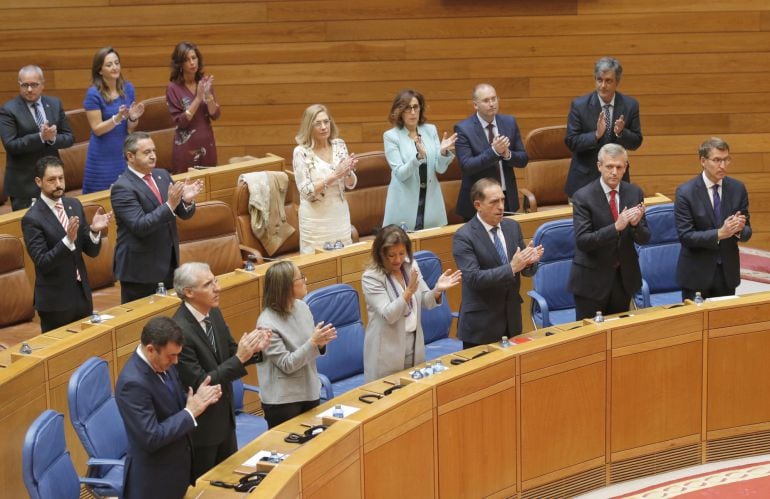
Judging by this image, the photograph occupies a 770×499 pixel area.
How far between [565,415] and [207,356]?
1.81m

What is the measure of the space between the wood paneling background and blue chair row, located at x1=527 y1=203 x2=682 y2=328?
2231mm

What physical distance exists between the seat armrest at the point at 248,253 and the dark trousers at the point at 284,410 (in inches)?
81.8

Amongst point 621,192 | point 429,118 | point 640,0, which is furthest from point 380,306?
point 640,0

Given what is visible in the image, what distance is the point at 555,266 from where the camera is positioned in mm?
6500

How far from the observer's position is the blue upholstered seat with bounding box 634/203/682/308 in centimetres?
679

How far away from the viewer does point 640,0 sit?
28.8 ft

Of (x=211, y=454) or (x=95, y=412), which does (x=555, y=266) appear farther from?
(x=95, y=412)

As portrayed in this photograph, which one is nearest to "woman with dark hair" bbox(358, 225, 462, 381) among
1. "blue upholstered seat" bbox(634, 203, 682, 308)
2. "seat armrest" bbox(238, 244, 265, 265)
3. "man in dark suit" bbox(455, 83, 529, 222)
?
"man in dark suit" bbox(455, 83, 529, 222)

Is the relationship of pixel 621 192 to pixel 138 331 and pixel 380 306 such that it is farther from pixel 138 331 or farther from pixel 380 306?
pixel 138 331

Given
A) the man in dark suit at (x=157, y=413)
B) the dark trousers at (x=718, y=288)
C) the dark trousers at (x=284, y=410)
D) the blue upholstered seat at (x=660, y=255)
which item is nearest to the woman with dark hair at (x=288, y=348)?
the dark trousers at (x=284, y=410)

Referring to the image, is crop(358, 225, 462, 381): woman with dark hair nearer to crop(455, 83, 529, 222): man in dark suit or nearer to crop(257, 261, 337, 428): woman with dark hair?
crop(257, 261, 337, 428): woman with dark hair

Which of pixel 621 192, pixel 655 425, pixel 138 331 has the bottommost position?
pixel 655 425

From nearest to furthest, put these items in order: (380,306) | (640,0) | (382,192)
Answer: (380,306) < (382,192) < (640,0)

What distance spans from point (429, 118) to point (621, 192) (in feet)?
10.9
